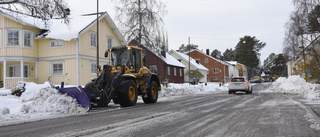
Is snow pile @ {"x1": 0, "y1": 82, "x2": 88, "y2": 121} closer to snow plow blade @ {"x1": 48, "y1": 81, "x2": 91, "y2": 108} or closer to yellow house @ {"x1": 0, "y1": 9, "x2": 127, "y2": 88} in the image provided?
snow plow blade @ {"x1": 48, "y1": 81, "x2": 91, "y2": 108}

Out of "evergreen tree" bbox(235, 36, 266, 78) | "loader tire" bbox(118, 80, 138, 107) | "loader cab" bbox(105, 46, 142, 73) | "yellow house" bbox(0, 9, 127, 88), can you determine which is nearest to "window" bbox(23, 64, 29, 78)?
"yellow house" bbox(0, 9, 127, 88)

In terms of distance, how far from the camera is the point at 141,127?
6305 millimetres

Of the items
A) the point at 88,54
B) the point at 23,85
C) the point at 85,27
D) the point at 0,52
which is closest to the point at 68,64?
the point at 88,54

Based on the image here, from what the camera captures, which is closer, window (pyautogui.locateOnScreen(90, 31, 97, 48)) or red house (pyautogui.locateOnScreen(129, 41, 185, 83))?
window (pyautogui.locateOnScreen(90, 31, 97, 48))

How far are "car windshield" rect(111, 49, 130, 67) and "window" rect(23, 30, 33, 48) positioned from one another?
14.4m

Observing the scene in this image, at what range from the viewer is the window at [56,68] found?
81.9 ft

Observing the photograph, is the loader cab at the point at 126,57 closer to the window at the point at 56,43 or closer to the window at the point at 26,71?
the window at the point at 56,43

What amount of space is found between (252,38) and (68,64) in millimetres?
83111

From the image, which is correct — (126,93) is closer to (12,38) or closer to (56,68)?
(56,68)

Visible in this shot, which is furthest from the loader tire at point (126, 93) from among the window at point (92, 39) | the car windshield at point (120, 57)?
the window at point (92, 39)

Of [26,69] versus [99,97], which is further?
[26,69]

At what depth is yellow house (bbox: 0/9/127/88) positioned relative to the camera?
76.3ft

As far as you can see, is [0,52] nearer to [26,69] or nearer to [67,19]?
→ [26,69]

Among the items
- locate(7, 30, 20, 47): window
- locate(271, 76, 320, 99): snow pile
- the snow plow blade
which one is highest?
locate(7, 30, 20, 47): window
